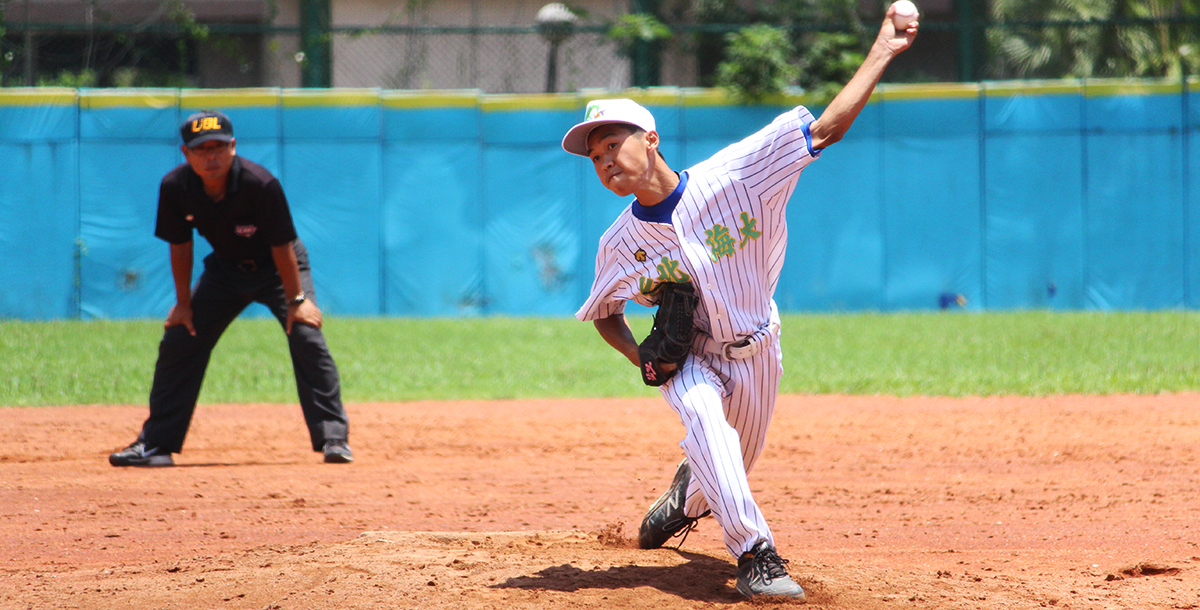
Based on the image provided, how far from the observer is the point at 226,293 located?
226 inches

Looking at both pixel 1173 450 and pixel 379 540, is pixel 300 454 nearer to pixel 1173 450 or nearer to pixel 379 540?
pixel 379 540

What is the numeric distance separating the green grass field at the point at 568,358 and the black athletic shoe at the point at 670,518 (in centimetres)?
467

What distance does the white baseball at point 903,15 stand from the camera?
3.22 m

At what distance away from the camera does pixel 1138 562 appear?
388 centimetres

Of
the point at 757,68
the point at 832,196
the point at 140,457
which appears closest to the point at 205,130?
the point at 140,457

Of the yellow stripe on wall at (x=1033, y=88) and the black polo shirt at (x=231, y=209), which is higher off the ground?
the yellow stripe on wall at (x=1033, y=88)

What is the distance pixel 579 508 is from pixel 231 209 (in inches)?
92.9

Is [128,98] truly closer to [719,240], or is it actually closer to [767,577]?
[719,240]

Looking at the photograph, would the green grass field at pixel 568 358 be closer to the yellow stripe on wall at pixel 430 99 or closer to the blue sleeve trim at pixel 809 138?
the yellow stripe on wall at pixel 430 99

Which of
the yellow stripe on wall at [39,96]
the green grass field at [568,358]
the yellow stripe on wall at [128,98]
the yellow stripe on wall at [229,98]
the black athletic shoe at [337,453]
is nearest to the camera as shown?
the black athletic shoe at [337,453]

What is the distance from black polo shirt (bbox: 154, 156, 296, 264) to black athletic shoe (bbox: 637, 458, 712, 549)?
8.74ft

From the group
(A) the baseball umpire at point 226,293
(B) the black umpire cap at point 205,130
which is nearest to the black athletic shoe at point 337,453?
(A) the baseball umpire at point 226,293

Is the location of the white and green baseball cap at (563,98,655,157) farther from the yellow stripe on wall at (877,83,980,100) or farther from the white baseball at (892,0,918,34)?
the yellow stripe on wall at (877,83,980,100)

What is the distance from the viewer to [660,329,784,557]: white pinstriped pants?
3.20m
